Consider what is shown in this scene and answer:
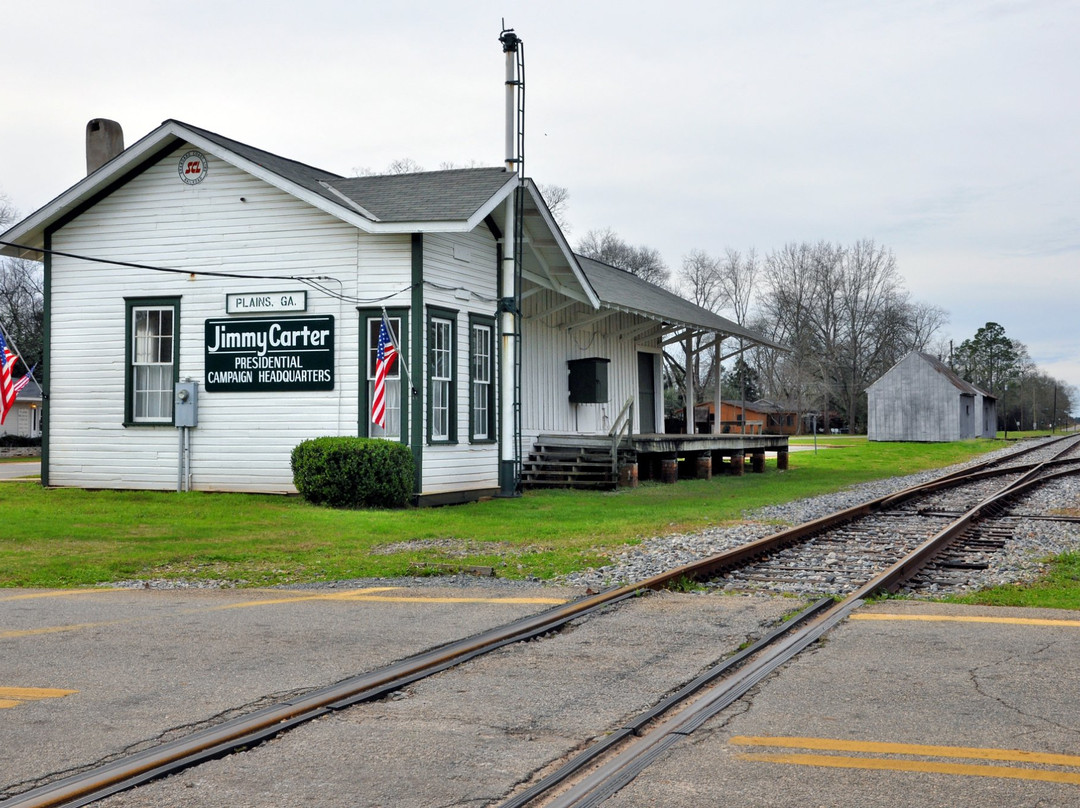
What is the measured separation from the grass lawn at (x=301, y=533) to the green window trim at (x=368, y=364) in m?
1.62

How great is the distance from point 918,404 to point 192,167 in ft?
178

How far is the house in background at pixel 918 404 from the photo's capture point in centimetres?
6347

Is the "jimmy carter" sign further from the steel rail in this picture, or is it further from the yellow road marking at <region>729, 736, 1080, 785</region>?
the yellow road marking at <region>729, 736, 1080, 785</region>

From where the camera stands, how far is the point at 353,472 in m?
15.8

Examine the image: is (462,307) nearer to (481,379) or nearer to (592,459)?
(481,379)

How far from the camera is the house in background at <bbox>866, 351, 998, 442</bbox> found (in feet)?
208

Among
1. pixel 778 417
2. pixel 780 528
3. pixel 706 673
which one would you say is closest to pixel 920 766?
pixel 706 673

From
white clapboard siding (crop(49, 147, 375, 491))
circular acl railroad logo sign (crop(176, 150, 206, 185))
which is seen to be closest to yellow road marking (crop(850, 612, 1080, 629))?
white clapboard siding (crop(49, 147, 375, 491))

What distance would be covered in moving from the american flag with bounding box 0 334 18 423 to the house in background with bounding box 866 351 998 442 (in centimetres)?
5649

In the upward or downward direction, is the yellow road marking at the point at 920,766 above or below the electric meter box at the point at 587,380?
below

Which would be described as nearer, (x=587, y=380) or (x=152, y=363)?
(x=152, y=363)

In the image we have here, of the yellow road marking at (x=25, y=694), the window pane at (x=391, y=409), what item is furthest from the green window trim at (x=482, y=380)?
the yellow road marking at (x=25, y=694)

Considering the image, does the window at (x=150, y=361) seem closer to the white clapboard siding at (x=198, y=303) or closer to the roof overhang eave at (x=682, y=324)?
the white clapboard siding at (x=198, y=303)

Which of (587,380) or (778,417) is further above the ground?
(587,380)
